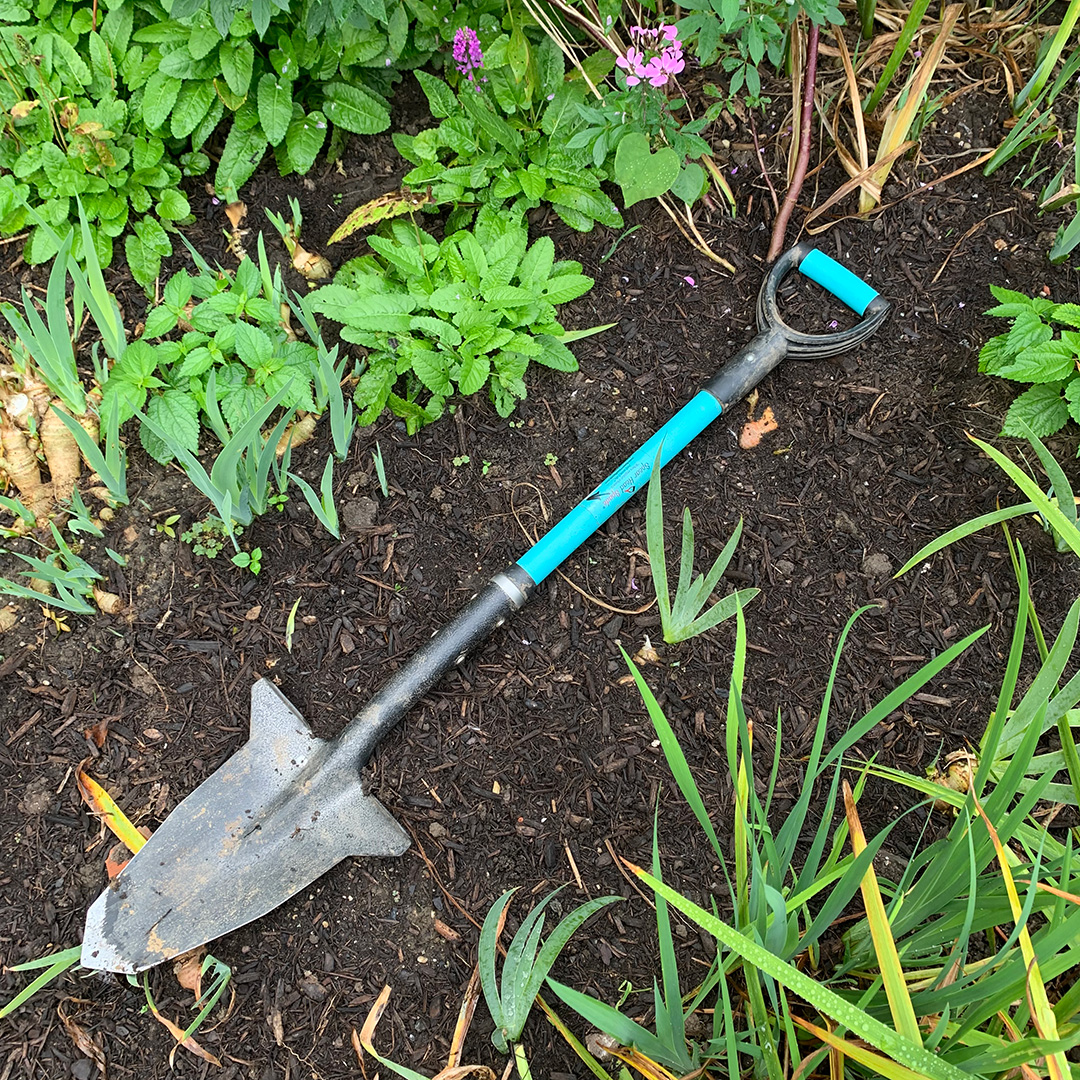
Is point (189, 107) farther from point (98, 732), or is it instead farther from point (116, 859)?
point (116, 859)

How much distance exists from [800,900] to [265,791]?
3.03 ft

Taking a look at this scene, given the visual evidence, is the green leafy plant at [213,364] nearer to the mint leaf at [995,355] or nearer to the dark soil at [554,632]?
the dark soil at [554,632]

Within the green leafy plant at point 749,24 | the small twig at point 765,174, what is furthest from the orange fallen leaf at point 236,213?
the small twig at point 765,174

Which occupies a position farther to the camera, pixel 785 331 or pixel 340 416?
pixel 785 331

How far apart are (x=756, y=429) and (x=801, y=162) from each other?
23.0 inches

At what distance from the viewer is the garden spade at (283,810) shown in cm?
141

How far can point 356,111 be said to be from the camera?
1.83m

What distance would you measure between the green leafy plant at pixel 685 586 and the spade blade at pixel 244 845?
622 millimetres

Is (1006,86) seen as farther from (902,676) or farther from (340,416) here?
(340,416)

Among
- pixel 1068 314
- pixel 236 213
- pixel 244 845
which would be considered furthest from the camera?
pixel 236 213

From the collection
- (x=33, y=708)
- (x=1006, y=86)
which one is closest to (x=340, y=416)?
(x=33, y=708)

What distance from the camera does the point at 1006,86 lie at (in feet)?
6.26

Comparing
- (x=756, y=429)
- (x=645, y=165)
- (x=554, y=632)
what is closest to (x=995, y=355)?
(x=756, y=429)

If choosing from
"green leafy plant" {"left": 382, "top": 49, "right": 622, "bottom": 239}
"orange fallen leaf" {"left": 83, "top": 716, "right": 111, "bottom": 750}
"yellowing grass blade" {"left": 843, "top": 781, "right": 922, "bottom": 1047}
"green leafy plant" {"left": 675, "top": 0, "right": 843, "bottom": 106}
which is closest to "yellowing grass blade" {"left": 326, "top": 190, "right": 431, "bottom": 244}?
"green leafy plant" {"left": 382, "top": 49, "right": 622, "bottom": 239}
